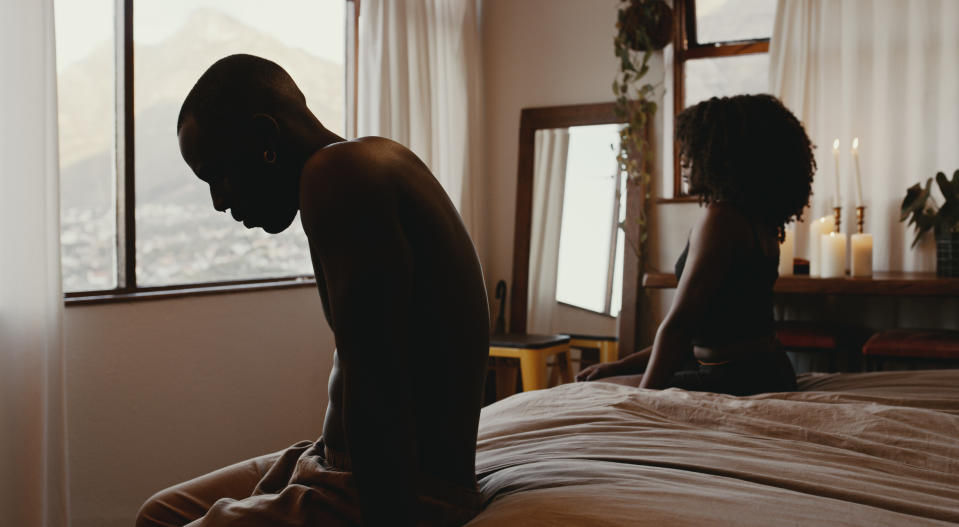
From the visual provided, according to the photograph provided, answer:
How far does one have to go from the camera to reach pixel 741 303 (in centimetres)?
201

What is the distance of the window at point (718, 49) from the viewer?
12.8 feet

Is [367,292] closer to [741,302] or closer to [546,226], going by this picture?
[741,302]

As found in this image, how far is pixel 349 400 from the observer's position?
2.91 feet

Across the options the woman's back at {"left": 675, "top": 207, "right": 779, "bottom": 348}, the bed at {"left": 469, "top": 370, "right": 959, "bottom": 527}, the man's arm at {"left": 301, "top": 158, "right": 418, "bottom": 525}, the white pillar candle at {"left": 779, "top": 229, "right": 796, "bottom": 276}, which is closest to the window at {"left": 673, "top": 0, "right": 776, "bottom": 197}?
the white pillar candle at {"left": 779, "top": 229, "right": 796, "bottom": 276}

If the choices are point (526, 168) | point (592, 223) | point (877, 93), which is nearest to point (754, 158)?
point (877, 93)

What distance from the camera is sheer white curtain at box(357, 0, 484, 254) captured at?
352cm

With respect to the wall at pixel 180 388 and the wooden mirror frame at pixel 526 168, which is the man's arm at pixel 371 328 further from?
the wooden mirror frame at pixel 526 168

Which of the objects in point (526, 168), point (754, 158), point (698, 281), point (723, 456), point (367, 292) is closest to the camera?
point (367, 292)

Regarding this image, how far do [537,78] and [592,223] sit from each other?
0.87 meters

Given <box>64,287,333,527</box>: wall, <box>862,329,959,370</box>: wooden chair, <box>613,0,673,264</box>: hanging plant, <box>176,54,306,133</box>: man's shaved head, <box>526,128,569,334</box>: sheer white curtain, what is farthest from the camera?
<box>526,128,569,334</box>: sheer white curtain

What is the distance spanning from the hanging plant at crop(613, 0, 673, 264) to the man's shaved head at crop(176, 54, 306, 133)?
3019 mm

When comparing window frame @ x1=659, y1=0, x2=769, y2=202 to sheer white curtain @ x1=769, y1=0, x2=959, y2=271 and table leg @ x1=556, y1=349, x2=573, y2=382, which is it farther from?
table leg @ x1=556, y1=349, x2=573, y2=382

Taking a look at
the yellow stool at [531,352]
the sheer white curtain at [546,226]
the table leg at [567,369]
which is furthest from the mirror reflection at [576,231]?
the yellow stool at [531,352]

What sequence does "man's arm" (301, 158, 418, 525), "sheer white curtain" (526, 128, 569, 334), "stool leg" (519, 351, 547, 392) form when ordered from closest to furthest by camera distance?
"man's arm" (301, 158, 418, 525) < "stool leg" (519, 351, 547, 392) < "sheer white curtain" (526, 128, 569, 334)
